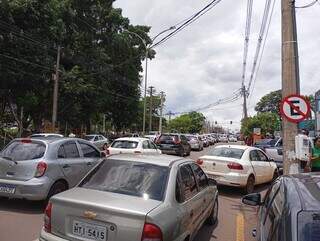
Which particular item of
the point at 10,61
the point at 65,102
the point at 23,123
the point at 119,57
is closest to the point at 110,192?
the point at 10,61

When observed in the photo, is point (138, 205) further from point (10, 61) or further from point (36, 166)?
point (10, 61)

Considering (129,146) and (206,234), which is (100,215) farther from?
(129,146)

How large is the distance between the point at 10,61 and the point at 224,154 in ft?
62.9

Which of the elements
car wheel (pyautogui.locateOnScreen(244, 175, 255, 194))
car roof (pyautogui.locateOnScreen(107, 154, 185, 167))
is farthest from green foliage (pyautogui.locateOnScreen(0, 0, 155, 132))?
car roof (pyautogui.locateOnScreen(107, 154, 185, 167))

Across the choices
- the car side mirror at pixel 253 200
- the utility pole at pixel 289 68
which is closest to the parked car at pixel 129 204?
the car side mirror at pixel 253 200

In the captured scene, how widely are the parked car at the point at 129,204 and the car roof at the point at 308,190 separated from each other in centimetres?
153

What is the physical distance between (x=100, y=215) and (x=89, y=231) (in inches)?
8.9

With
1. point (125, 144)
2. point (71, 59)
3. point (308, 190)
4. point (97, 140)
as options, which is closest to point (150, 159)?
point (308, 190)

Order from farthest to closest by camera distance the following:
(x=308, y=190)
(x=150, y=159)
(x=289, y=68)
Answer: (x=289, y=68), (x=150, y=159), (x=308, y=190)

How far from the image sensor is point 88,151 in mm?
10984

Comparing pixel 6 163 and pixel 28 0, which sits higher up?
pixel 28 0

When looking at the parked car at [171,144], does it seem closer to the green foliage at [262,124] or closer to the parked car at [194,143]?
the parked car at [194,143]

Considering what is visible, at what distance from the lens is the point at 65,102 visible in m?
39.9

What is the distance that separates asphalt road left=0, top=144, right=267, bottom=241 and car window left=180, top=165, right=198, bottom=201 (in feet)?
4.52
